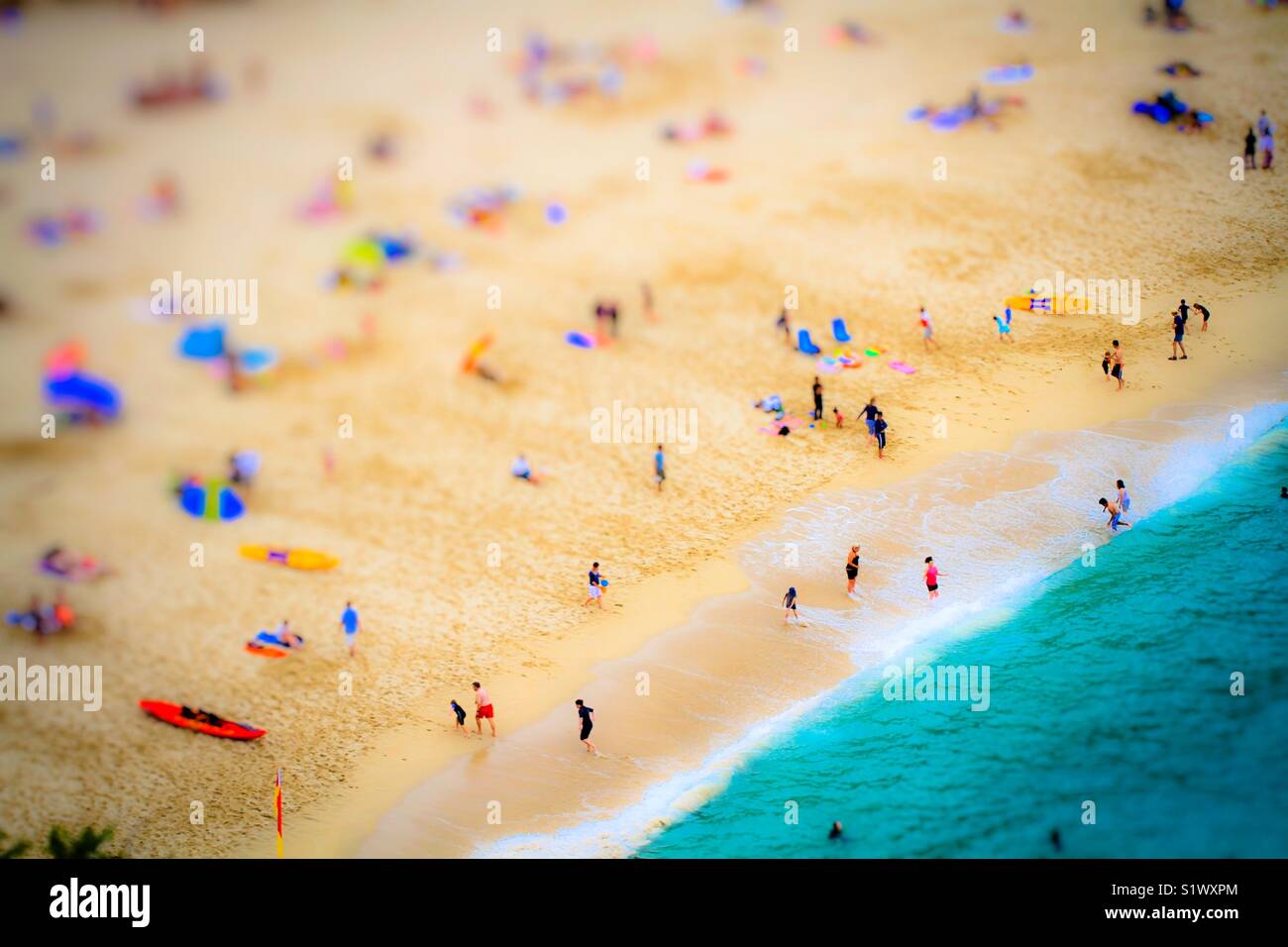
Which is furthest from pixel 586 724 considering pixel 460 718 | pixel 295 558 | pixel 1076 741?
pixel 295 558

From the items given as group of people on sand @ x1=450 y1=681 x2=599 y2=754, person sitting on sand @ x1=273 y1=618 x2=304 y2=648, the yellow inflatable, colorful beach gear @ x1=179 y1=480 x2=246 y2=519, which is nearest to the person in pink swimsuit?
group of people on sand @ x1=450 y1=681 x2=599 y2=754

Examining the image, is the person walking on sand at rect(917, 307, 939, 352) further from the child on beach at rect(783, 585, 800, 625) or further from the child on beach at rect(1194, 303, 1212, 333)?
the child on beach at rect(783, 585, 800, 625)

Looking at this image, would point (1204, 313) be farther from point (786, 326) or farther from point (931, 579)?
point (931, 579)

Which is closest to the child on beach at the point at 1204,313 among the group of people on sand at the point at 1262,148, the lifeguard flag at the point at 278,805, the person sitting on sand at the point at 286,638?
the group of people on sand at the point at 1262,148
